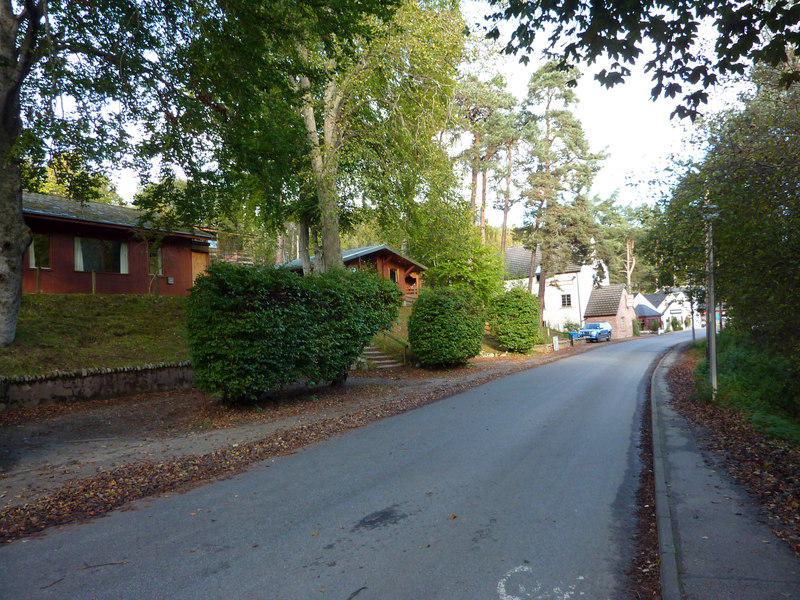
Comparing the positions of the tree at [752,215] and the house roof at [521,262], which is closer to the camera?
the tree at [752,215]

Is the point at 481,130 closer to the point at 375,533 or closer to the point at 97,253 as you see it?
the point at 97,253

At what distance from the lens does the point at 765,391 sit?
11742 mm

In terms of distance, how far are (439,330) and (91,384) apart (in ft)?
39.3

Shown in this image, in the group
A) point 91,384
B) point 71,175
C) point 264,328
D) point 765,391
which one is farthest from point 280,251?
point 765,391

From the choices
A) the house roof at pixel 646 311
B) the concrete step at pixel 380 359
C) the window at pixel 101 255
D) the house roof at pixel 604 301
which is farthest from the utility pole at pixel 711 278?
the house roof at pixel 646 311

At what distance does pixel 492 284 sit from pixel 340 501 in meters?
25.8

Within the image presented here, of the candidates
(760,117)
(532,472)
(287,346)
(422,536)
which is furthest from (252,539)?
(760,117)

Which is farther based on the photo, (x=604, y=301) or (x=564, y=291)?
(x=604, y=301)

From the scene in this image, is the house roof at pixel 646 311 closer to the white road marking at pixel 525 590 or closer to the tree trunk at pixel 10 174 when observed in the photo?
the tree trunk at pixel 10 174

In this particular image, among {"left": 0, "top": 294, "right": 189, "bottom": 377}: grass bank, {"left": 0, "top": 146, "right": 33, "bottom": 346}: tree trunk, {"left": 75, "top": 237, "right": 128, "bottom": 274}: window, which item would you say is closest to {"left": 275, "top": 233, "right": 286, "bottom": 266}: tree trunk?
{"left": 75, "top": 237, "right": 128, "bottom": 274}: window

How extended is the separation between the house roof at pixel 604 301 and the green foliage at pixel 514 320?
2539 centimetres

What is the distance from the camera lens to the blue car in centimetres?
4459

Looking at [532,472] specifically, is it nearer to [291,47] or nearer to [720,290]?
[720,290]

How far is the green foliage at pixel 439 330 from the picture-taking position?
20.3 meters
